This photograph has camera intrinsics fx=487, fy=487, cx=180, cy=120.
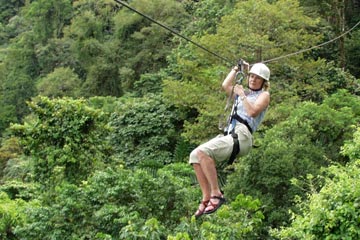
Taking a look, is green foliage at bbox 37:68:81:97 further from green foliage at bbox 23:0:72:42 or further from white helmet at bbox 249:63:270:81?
white helmet at bbox 249:63:270:81

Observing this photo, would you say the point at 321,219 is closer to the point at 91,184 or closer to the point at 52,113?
the point at 91,184

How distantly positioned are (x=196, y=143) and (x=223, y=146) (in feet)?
22.8

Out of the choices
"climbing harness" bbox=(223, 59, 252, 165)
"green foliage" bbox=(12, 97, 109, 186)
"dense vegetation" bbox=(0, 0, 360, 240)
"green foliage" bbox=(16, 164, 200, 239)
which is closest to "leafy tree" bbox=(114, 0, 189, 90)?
"dense vegetation" bbox=(0, 0, 360, 240)

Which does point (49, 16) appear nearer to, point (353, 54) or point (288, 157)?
point (353, 54)

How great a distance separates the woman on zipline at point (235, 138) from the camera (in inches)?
152

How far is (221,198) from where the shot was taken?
401cm

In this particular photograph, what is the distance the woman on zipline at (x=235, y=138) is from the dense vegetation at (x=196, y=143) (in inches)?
31.4

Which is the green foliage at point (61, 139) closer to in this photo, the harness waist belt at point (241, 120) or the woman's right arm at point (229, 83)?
the woman's right arm at point (229, 83)

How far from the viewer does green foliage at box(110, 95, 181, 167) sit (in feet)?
42.8

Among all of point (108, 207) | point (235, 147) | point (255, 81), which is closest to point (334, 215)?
point (235, 147)

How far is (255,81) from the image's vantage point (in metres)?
4.07

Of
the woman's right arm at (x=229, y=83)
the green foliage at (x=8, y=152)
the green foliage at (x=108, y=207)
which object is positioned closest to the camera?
the woman's right arm at (x=229, y=83)

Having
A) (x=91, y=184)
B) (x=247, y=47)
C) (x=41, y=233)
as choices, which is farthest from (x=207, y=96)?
(x=41, y=233)

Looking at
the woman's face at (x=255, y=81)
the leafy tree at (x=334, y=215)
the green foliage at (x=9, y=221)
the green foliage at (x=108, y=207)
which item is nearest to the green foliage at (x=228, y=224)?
the green foliage at (x=108, y=207)
